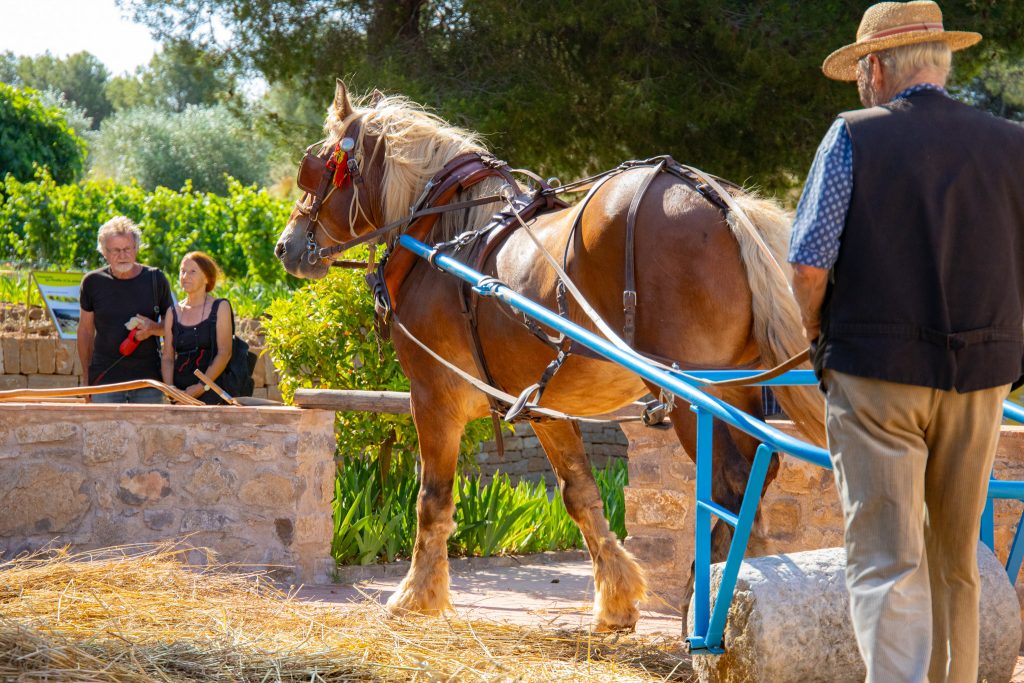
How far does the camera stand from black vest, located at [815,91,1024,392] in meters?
2.48

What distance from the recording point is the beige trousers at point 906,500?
2512 millimetres

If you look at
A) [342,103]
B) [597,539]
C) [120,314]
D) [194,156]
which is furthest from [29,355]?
[194,156]

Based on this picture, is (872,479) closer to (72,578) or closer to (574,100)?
(72,578)

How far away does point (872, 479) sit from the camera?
8.29 feet

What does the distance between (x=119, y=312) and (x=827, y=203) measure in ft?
18.4

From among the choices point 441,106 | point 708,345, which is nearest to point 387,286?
point 708,345

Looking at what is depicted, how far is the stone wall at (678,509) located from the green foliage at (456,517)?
1432 mm

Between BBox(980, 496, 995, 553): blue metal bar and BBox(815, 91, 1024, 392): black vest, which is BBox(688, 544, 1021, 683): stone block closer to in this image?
BBox(980, 496, 995, 553): blue metal bar

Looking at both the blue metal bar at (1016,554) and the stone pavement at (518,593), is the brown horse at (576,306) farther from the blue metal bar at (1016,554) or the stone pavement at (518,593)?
the blue metal bar at (1016,554)

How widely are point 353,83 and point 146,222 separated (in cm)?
747

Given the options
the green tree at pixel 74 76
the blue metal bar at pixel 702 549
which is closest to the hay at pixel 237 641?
the blue metal bar at pixel 702 549

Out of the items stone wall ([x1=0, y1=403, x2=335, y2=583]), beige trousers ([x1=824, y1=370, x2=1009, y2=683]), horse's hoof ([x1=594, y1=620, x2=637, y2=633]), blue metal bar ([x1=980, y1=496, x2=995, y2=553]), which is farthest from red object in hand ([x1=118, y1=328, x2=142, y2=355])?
beige trousers ([x1=824, y1=370, x2=1009, y2=683])

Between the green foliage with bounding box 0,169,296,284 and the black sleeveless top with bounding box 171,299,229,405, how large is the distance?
7.87 metres

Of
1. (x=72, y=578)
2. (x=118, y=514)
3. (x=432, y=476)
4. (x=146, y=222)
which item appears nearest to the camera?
(x=72, y=578)
